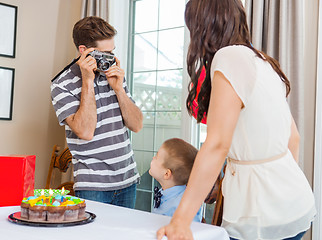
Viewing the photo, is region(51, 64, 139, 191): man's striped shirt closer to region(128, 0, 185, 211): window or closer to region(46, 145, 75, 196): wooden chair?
region(128, 0, 185, 211): window

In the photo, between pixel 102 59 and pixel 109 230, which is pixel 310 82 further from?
pixel 109 230

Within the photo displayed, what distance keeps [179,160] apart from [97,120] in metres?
0.41

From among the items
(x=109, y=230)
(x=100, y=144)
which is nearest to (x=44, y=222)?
(x=109, y=230)

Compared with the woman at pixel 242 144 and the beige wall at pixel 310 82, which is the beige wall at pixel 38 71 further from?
the woman at pixel 242 144

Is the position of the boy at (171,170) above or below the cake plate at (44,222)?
above

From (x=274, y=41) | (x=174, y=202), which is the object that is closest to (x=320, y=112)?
(x=274, y=41)

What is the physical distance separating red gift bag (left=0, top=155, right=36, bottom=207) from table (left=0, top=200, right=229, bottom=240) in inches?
4.8

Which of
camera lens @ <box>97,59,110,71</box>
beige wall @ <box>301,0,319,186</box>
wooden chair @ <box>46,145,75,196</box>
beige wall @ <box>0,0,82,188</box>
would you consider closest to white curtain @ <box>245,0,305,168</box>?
beige wall @ <box>301,0,319,186</box>

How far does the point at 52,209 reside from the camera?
102cm

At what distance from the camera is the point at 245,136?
962 mm

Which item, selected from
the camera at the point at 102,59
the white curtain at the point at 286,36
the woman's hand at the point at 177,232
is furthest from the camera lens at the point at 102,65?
the woman's hand at the point at 177,232

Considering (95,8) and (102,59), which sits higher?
(95,8)

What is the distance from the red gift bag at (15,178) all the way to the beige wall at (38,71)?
78.8 inches

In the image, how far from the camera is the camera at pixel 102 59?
181 cm
